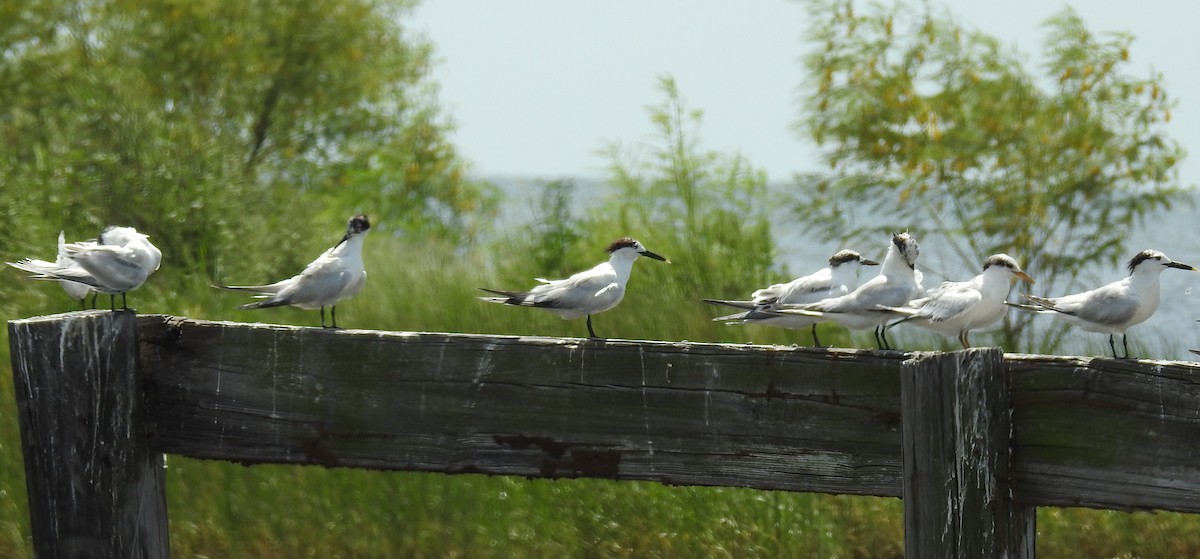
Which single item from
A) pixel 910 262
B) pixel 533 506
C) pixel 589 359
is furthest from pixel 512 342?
pixel 533 506

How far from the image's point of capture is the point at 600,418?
10.9ft

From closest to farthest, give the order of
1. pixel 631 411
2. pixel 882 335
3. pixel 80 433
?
1. pixel 631 411
2. pixel 80 433
3. pixel 882 335

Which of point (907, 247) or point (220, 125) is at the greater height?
point (220, 125)

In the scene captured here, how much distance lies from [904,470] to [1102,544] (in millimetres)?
4939

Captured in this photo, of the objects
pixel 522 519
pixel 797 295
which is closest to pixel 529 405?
pixel 797 295

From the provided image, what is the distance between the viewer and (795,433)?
311 cm

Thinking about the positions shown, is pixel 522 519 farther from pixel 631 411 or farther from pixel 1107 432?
pixel 1107 432

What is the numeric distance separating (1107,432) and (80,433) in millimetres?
2746

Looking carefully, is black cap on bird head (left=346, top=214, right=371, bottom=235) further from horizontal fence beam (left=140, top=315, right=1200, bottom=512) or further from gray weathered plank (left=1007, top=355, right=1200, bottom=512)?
gray weathered plank (left=1007, top=355, right=1200, bottom=512)

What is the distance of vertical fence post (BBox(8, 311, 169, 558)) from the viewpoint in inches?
142

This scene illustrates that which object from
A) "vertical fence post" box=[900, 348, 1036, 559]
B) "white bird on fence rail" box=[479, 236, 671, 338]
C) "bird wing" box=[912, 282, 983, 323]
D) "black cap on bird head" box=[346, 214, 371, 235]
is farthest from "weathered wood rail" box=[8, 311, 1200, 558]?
"black cap on bird head" box=[346, 214, 371, 235]

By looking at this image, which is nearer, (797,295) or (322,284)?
(797,295)

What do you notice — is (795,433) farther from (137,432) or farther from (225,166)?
(225,166)

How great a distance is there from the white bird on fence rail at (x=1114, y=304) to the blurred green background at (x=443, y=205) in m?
2.21
